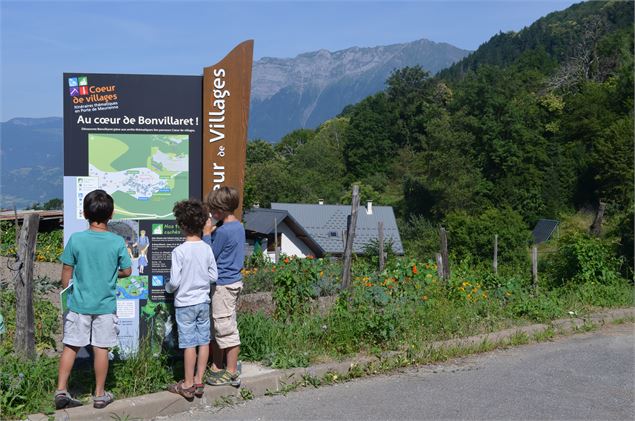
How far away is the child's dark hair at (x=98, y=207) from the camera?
516 centimetres

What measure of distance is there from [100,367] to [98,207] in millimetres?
1162

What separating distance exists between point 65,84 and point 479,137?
76321 millimetres

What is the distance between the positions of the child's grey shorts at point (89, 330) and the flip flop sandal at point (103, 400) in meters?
0.35

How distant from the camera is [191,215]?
5.45 metres

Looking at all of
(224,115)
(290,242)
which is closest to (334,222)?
(290,242)

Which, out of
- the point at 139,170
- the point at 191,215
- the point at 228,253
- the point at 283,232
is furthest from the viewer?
the point at 283,232

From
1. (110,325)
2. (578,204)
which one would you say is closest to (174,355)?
(110,325)

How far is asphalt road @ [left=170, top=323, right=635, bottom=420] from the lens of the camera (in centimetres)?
530

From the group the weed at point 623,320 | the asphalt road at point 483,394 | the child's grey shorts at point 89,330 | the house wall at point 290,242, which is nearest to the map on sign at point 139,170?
the child's grey shorts at point 89,330

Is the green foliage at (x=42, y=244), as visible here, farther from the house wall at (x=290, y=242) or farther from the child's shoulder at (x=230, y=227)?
the house wall at (x=290, y=242)

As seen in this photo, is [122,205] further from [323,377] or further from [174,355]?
[323,377]

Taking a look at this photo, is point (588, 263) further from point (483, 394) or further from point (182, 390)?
point (182, 390)

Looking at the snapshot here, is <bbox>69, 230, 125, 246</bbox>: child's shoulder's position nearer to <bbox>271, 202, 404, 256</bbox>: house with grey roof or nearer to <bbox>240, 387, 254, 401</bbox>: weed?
<bbox>240, 387, 254, 401</bbox>: weed

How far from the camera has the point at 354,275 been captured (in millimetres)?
9984
